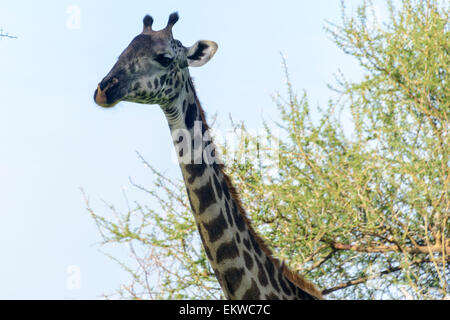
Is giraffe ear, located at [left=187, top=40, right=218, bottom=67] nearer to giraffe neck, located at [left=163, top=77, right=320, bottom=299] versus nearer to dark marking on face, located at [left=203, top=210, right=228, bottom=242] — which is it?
giraffe neck, located at [left=163, top=77, right=320, bottom=299]

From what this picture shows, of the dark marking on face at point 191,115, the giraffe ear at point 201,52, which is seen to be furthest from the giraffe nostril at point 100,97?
the giraffe ear at point 201,52

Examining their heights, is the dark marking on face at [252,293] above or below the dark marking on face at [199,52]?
below

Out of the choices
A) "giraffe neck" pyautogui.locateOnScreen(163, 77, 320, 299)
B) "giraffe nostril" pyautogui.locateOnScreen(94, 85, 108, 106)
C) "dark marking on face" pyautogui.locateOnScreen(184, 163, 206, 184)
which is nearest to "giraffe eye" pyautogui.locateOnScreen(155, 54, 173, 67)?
"giraffe neck" pyautogui.locateOnScreen(163, 77, 320, 299)

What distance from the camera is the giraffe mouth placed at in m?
4.56

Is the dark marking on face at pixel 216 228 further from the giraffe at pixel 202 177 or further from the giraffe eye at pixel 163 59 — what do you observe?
the giraffe eye at pixel 163 59

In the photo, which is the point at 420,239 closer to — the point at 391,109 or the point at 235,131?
the point at 391,109

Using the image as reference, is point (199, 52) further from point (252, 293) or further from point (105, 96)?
point (252, 293)

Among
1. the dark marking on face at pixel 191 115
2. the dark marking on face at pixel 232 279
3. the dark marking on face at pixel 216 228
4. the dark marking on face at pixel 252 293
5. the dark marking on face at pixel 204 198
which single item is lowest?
the dark marking on face at pixel 252 293

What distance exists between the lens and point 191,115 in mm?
5164

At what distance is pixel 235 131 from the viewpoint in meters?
9.15

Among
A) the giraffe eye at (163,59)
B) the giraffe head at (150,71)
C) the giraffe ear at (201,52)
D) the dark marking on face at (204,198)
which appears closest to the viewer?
the giraffe head at (150,71)

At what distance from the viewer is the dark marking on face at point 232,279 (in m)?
4.78

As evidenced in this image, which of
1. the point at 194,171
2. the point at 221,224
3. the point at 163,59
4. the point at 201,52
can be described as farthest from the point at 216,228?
the point at 201,52
